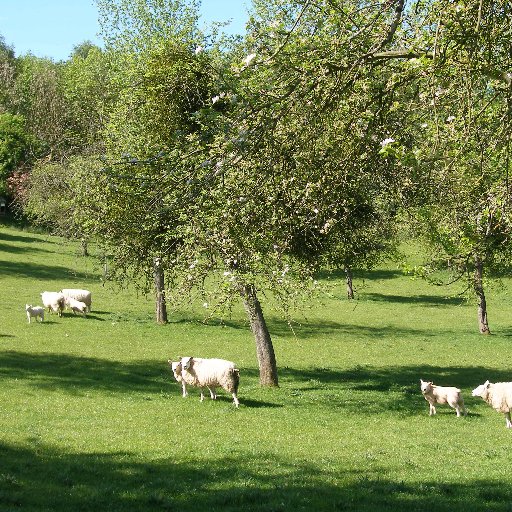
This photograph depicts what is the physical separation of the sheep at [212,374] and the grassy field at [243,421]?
0.61m

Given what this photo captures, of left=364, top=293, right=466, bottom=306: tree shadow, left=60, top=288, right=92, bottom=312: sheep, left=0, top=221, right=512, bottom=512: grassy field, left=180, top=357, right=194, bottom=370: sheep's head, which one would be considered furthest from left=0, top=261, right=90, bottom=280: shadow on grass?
left=180, top=357, right=194, bottom=370: sheep's head

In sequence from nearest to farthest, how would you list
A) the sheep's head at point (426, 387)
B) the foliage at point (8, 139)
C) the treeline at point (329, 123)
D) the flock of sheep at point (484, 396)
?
the treeline at point (329, 123) < the flock of sheep at point (484, 396) < the sheep's head at point (426, 387) < the foliage at point (8, 139)

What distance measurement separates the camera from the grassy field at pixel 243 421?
41.4 ft

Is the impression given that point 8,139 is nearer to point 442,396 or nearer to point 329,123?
point 442,396

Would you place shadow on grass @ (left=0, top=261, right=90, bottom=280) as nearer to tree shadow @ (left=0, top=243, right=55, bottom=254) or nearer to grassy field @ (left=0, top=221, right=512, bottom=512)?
tree shadow @ (left=0, top=243, right=55, bottom=254)

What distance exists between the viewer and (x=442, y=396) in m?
23.1

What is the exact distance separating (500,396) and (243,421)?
7.41m

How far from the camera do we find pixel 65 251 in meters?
70.8

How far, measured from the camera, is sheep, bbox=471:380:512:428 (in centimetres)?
2127

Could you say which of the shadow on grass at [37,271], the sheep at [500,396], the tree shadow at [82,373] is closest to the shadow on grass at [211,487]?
the sheep at [500,396]

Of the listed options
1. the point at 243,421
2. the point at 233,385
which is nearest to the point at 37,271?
the point at 233,385

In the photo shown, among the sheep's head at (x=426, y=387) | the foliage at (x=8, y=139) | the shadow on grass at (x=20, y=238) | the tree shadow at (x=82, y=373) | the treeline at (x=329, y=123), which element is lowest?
the tree shadow at (x=82, y=373)

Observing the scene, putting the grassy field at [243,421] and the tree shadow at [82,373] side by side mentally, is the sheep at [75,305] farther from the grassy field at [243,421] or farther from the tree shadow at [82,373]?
the tree shadow at [82,373]

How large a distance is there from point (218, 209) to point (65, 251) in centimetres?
6341
